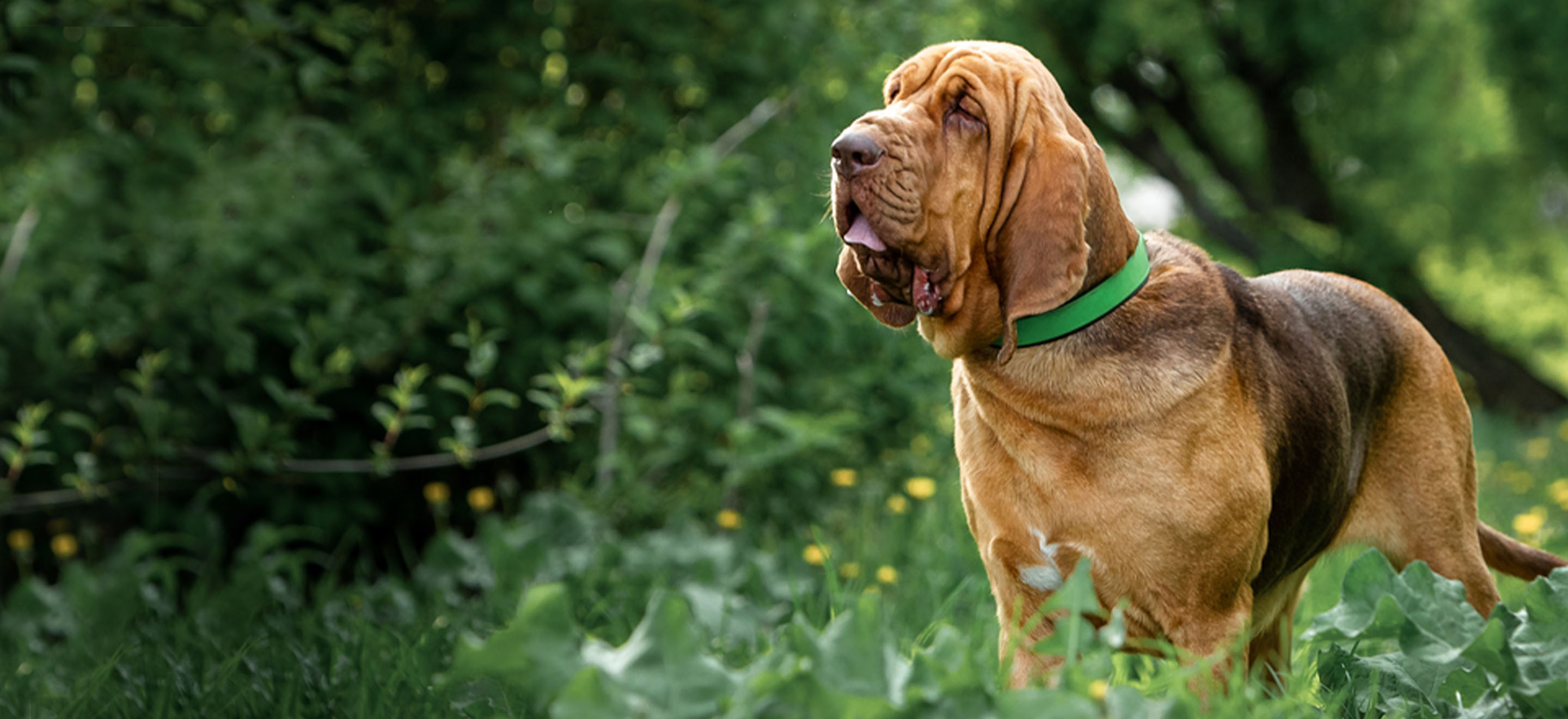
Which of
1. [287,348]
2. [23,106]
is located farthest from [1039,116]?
[23,106]

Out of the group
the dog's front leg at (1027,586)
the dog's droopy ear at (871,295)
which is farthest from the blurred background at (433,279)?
the dog's front leg at (1027,586)

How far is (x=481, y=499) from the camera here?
498 centimetres

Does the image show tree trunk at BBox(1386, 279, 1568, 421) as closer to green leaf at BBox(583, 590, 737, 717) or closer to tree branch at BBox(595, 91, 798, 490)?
tree branch at BBox(595, 91, 798, 490)

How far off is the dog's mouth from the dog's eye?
28 centimetres

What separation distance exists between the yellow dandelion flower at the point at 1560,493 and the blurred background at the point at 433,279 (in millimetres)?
145

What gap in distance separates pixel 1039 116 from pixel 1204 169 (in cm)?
1328

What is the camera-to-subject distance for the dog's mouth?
2557 millimetres

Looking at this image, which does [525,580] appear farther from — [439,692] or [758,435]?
[439,692]

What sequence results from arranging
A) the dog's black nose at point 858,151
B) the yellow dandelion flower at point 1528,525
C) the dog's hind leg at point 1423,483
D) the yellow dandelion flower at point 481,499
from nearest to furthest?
the dog's black nose at point 858,151
the dog's hind leg at point 1423,483
the yellow dandelion flower at point 1528,525
the yellow dandelion flower at point 481,499

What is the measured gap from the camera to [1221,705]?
7.32 feet

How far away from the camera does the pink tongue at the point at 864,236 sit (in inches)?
100

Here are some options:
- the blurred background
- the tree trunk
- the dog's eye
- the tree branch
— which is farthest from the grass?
the tree trunk

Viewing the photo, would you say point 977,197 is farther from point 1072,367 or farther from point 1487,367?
point 1487,367

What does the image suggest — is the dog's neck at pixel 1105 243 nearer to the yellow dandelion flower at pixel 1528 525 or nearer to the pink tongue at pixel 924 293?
the pink tongue at pixel 924 293
